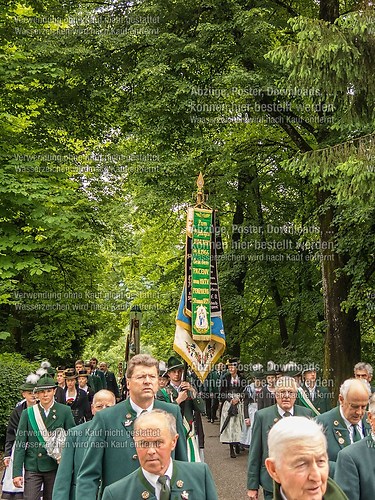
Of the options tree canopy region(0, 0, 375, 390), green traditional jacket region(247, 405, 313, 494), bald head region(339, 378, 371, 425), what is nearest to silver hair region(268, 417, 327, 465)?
bald head region(339, 378, 371, 425)

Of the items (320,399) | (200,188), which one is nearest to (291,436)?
(320,399)

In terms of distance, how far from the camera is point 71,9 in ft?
66.9

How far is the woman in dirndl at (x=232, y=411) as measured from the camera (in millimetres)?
16969

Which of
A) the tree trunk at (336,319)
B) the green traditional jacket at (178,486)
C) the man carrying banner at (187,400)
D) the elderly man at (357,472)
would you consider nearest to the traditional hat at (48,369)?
the man carrying banner at (187,400)

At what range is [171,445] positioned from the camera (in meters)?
3.79

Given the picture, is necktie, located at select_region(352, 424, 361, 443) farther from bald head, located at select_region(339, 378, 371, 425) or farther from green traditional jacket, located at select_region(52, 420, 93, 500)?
green traditional jacket, located at select_region(52, 420, 93, 500)

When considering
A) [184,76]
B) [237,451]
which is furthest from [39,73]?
[237,451]

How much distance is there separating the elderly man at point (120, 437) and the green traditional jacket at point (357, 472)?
4.30 ft

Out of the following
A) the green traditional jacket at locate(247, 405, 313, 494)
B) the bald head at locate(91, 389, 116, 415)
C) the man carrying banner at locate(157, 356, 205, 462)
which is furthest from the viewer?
the man carrying banner at locate(157, 356, 205, 462)

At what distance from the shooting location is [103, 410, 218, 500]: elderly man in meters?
3.70

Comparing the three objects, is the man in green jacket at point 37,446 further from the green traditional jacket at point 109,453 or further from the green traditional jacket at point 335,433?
the green traditional jacket at point 335,433

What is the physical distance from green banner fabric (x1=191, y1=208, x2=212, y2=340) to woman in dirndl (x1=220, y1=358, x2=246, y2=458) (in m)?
6.09

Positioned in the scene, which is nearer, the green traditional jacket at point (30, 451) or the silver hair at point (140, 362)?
the silver hair at point (140, 362)

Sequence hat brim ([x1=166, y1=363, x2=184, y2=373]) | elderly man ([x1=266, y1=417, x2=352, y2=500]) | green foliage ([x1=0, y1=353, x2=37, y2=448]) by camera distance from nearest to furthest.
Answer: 1. elderly man ([x1=266, y1=417, x2=352, y2=500])
2. hat brim ([x1=166, y1=363, x2=184, y2=373])
3. green foliage ([x1=0, y1=353, x2=37, y2=448])
